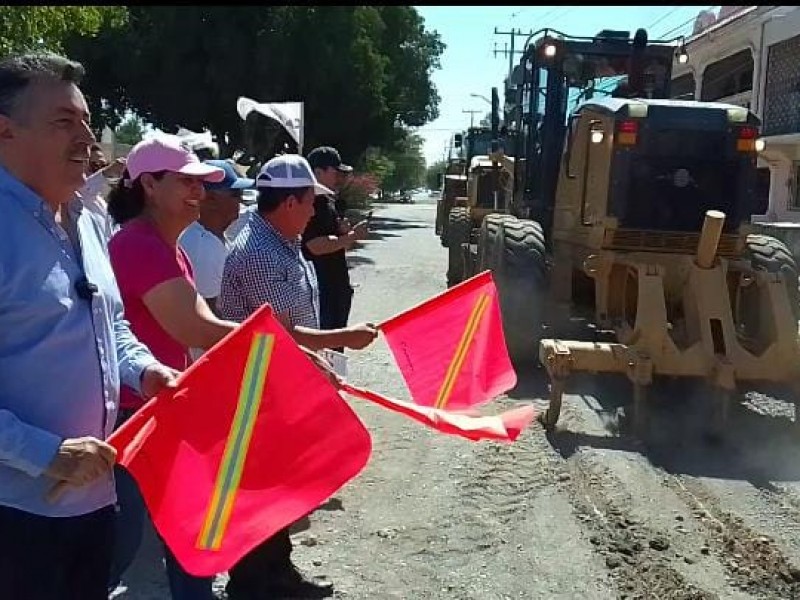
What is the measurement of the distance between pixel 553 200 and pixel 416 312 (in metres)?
5.73

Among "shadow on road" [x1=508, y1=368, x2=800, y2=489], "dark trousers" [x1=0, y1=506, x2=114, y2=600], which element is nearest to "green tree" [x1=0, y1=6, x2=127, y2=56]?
"shadow on road" [x1=508, y1=368, x2=800, y2=489]

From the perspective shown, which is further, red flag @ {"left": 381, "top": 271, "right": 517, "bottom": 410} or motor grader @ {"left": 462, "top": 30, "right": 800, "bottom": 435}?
motor grader @ {"left": 462, "top": 30, "right": 800, "bottom": 435}

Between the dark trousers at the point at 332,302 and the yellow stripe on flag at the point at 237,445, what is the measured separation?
3.97 metres

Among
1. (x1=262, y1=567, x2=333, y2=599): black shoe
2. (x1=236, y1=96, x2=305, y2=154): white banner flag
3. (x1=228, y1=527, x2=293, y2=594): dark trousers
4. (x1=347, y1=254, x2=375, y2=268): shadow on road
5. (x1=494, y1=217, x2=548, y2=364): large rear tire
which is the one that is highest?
(x1=236, y1=96, x2=305, y2=154): white banner flag

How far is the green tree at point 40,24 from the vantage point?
8.88 m

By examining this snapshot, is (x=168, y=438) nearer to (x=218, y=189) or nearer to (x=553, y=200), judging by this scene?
(x=218, y=189)

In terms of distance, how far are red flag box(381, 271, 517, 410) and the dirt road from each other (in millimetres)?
835

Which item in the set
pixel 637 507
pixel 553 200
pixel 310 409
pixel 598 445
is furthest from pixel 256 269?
pixel 553 200

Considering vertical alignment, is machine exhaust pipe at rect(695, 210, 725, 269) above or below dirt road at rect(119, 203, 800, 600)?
above

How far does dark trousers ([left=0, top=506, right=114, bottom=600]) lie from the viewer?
2377 mm

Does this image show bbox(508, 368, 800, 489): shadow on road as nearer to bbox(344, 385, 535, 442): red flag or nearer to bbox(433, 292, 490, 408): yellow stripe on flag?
bbox(433, 292, 490, 408): yellow stripe on flag

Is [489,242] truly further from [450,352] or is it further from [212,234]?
[450,352]

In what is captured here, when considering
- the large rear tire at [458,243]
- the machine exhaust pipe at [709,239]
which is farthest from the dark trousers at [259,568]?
the large rear tire at [458,243]

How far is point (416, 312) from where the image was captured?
450 centimetres
